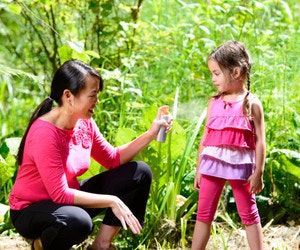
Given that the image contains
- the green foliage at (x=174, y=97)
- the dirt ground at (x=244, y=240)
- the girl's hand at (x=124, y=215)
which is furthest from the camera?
the green foliage at (x=174, y=97)

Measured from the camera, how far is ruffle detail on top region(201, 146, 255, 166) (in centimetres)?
291

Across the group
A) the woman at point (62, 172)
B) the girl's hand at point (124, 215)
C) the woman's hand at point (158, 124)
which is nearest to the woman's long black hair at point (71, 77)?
the woman at point (62, 172)

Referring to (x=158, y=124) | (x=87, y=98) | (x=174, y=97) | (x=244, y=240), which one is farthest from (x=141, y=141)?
(x=174, y=97)

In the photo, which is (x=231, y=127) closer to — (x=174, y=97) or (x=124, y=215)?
(x=124, y=215)

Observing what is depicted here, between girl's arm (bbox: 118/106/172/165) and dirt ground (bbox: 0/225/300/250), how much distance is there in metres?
0.51

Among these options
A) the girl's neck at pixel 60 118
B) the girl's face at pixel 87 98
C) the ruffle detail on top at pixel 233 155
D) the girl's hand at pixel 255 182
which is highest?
the girl's face at pixel 87 98

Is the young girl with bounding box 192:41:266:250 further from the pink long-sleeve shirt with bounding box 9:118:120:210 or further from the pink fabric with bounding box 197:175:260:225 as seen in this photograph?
the pink long-sleeve shirt with bounding box 9:118:120:210

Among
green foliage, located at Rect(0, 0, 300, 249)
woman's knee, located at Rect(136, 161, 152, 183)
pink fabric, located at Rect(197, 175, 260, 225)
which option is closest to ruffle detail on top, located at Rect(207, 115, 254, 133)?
pink fabric, located at Rect(197, 175, 260, 225)

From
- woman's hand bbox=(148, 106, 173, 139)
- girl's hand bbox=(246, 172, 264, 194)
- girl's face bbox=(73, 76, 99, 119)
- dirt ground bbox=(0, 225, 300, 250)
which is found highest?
girl's face bbox=(73, 76, 99, 119)

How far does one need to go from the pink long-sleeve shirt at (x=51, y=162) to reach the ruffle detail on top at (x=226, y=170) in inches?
23.2

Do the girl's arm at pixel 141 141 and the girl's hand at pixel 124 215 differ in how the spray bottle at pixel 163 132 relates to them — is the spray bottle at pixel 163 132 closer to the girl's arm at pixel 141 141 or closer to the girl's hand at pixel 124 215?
the girl's arm at pixel 141 141

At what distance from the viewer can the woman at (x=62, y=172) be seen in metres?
2.88

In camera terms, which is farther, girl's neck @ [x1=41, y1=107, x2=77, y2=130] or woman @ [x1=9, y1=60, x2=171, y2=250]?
girl's neck @ [x1=41, y1=107, x2=77, y2=130]

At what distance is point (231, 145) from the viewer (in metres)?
2.92
